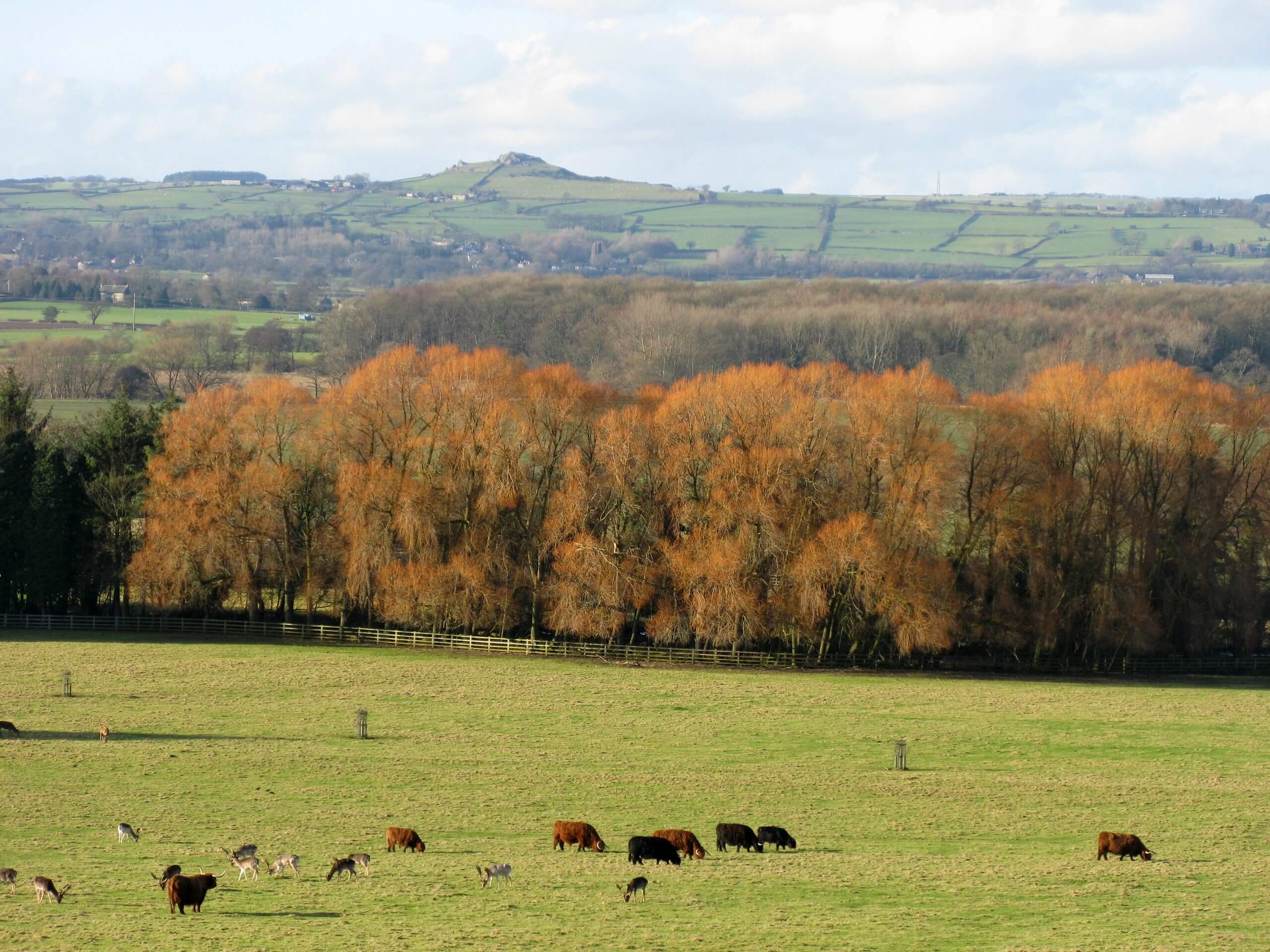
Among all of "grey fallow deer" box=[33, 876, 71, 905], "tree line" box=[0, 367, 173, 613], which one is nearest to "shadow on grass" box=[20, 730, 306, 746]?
"grey fallow deer" box=[33, 876, 71, 905]

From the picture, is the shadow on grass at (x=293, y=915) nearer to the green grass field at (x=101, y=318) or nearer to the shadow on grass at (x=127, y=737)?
the shadow on grass at (x=127, y=737)

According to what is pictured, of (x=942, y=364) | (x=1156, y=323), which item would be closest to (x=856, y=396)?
(x=942, y=364)

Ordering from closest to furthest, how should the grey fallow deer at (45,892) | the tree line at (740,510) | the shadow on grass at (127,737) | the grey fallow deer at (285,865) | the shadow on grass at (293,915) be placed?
the shadow on grass at (293,915), the grey fallow deer at (45,892), the grey fallow deer at (285,865), the shadow on grass at (127,737), the tree line at (740,510)

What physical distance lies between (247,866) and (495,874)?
14.3 ft

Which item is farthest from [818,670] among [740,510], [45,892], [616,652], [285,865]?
[45,892]

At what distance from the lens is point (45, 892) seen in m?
22.3

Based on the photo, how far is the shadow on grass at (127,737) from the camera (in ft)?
119

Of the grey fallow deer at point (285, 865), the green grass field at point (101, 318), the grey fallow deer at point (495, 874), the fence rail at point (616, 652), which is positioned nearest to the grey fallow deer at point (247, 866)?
the grey fallow deer at point (285, 865)

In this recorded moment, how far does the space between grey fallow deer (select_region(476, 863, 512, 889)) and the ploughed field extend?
0.27 metres

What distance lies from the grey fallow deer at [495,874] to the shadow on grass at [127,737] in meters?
14.5

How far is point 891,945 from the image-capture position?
20859mm

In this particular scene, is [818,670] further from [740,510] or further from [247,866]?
[247,866]

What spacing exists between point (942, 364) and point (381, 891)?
116896 millimetres

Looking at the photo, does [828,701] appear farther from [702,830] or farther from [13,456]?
[13,456]
